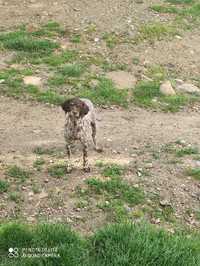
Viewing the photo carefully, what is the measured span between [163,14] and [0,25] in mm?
4960

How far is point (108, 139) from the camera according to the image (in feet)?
36.6

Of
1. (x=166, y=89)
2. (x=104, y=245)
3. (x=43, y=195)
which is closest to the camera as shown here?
(x=104, y=245)

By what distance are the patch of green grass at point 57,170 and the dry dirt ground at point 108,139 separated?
0.11 meters

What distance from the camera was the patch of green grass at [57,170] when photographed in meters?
9.58

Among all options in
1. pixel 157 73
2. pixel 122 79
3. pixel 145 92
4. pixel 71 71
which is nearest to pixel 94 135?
pixel 145 92

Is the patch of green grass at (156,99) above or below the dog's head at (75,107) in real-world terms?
below

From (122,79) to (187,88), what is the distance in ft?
5.07

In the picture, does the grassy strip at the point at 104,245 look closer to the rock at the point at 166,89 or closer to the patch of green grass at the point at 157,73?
the rock at the point at 166,89

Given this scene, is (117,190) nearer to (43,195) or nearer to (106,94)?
(43,195)

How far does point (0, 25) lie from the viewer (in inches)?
611

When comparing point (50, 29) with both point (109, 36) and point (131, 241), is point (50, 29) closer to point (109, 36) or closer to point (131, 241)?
point (109, 36)

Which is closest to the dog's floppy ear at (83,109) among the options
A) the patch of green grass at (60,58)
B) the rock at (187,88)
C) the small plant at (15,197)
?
the small plant at (15,197)

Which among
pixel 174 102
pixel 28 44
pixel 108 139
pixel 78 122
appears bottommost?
pixel 174 102

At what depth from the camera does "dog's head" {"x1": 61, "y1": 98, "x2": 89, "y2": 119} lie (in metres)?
9.05
